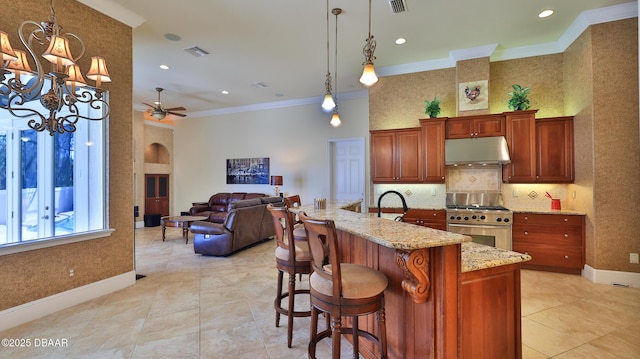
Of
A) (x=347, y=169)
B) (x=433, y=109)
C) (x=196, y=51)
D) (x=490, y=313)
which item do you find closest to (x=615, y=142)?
(x=433, y=109)

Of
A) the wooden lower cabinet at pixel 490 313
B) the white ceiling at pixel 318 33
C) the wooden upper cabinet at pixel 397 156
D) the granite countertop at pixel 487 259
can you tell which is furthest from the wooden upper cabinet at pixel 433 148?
the wooden lower cabinet at pixel 490 313

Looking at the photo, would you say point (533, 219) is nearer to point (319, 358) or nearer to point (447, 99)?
point (447, 99)

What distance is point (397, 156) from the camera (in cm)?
488

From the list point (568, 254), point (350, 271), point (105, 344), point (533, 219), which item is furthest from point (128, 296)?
point (568, 254)

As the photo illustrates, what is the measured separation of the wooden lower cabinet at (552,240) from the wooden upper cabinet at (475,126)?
4.36ft

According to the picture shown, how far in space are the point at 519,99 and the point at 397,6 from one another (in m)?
2.41

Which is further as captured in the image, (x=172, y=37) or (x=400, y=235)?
(x=172, y=37)

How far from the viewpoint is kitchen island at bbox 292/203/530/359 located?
1.44 metres

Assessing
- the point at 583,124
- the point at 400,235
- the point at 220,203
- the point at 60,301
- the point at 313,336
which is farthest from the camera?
the point at 220,203

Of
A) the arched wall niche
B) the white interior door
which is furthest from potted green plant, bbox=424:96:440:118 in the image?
the arched wall niche

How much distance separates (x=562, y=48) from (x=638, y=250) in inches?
119

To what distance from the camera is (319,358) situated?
2078 millimetres

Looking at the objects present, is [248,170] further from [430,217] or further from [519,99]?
[519,99]

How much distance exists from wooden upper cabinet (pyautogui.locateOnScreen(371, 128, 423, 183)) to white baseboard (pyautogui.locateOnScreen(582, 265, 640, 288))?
2.49 m
